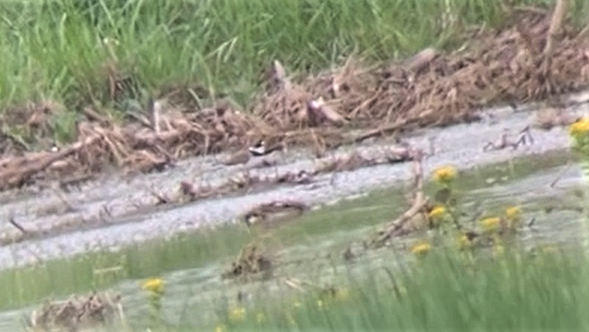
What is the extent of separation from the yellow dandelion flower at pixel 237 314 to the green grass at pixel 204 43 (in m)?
4.20

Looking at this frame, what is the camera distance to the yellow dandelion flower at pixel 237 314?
121 inches

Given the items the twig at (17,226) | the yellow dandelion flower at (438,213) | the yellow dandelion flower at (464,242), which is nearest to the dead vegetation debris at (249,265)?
the yellow dandelion flower at (438,213)

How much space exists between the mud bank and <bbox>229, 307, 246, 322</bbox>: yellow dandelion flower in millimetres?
2532

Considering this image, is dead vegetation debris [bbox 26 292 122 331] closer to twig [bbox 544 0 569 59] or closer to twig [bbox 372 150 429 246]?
twig [bbox 372 150 429 246]

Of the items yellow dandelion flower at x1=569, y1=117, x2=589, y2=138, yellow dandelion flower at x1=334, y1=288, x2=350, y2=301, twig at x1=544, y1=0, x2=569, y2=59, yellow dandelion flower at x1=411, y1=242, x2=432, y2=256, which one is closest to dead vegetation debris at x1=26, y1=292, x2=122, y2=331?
yellow dandelion flower at x1=411, y1=242, x2=432, y2=256

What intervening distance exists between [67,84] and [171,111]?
624 mm

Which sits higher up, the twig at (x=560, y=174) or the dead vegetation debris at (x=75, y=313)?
the twig at (x=560, y=174)

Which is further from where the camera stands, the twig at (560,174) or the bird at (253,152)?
the bird at (253,152)

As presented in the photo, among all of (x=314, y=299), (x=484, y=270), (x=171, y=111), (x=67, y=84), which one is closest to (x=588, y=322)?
(x=484, y=270)

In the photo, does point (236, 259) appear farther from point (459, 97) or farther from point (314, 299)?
point (459, 97)

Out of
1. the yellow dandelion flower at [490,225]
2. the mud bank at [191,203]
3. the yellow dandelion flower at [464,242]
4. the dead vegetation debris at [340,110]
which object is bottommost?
the yellow dandelion flower at [464,242]

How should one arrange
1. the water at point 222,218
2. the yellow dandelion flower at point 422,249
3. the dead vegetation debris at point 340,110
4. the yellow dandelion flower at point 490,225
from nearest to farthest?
1. the yellow dandelion flower at point 422,249
2. the yellow dandelion flower at point 490,225
3. the water at point 222,218
4. the dead vegetation debris at point 340,110

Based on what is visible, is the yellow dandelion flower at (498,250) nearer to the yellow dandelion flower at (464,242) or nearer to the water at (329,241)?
the yellow dandelion flower at (464,242)

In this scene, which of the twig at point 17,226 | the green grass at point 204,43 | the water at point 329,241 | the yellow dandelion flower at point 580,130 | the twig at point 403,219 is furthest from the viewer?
the green grass at point 204,43
